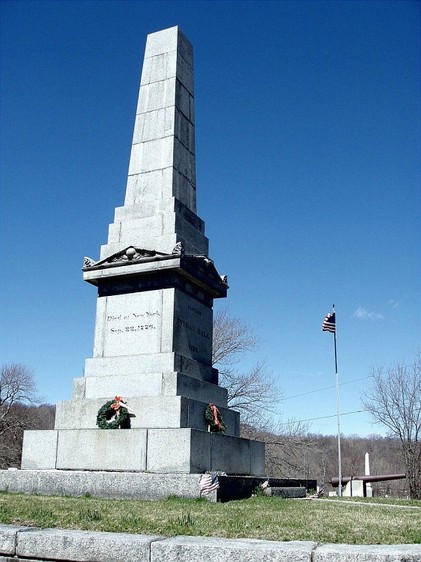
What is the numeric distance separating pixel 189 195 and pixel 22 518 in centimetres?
1011

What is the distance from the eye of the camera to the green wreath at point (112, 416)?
1204cm

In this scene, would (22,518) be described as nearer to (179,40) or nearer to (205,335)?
(205,335)

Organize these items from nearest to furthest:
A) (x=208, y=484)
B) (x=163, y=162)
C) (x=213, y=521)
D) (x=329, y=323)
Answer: (x=213, y=521), (x=208, y=484), (x=163, y=162), (x=329, y=323)

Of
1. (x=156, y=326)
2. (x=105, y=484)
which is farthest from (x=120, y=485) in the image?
(x=156, y=326)

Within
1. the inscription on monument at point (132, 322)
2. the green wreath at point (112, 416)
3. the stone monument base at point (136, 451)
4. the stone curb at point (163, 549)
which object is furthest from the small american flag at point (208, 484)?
the inscription on monument at point (132, 322)

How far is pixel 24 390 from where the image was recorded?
50406mm

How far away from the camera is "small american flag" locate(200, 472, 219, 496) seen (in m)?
9.80

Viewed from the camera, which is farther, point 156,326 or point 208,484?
point 156,326

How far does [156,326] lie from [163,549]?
26.2 ft

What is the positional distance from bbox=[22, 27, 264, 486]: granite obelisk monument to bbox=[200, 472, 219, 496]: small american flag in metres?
1.08

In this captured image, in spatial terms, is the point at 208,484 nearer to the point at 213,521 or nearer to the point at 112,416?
the point at 213,521

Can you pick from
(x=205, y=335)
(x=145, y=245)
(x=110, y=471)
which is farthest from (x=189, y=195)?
(x=110, y=471)

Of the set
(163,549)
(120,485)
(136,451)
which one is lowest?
(163,549)

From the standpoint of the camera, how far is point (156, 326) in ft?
43.4
